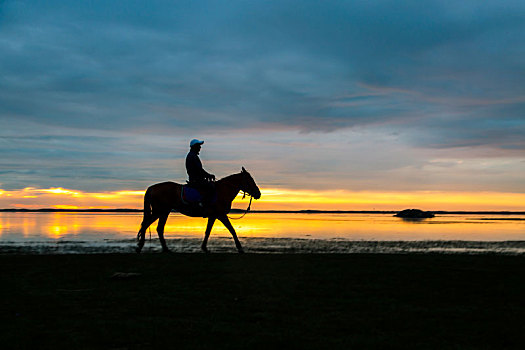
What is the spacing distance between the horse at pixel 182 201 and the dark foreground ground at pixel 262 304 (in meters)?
4.61

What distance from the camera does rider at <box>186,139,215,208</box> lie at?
60.2 ft

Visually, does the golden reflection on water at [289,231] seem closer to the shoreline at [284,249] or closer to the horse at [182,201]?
the shoreline at [284,249]

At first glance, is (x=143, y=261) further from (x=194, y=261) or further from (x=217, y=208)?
(x=217, y=208)

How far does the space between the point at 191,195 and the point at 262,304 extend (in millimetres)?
10219

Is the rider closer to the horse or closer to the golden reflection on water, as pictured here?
the horse

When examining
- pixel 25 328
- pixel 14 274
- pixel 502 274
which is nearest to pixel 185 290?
pixel 25 328

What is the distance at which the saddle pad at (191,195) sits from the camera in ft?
61.0

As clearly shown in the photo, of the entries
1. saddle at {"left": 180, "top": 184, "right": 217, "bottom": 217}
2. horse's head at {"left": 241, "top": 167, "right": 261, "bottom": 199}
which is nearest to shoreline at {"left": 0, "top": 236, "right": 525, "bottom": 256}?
saddle at {"left": 180, "top": 184, "right": 217, "bottom": 217}

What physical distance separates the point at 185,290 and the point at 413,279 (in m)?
5.19

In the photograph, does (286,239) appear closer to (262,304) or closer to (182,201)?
(182,201)

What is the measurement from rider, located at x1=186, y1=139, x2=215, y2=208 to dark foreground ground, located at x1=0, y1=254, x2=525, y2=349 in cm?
462

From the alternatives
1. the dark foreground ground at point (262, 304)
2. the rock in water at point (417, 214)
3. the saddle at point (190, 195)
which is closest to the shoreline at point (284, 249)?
the saddle at point (190, 195)

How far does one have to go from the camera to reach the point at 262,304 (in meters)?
8.84

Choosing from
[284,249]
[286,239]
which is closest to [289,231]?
[286,239]
